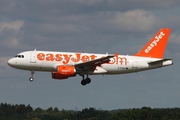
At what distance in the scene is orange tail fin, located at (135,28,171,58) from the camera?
9669cm

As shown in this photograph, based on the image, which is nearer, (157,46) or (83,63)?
(83,63)

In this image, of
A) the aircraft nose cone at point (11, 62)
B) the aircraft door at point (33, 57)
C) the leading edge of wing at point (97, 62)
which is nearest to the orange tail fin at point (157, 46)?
the leading edge of wing at point (97, 62)

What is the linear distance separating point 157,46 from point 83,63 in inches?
Result: 660

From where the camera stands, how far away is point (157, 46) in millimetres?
98250

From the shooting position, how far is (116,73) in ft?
302

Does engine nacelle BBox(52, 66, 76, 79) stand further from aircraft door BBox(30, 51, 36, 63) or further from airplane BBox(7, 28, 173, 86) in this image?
aircraft door BBox(30, 51, 36, 63)

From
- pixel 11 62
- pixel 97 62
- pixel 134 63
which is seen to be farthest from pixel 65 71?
pixel 134 63

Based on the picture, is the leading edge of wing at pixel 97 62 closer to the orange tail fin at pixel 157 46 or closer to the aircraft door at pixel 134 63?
the aircraft door at pixel 134 63

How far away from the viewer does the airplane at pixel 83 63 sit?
286ft

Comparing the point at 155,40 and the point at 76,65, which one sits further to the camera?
the point at 155,40

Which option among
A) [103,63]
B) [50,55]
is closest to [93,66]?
[103,63]

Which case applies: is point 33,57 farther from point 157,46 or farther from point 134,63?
point 157,46

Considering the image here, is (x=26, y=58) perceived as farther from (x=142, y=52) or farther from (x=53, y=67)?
(x=142, y=52)

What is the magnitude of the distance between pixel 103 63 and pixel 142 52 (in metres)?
9.63
